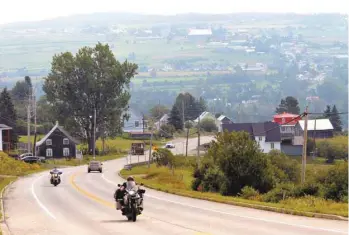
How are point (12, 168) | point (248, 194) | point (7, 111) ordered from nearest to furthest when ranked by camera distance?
point (248, 194) < point (12, 168) < point (7, 111)

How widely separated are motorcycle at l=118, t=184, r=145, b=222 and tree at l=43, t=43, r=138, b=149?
3467 inches

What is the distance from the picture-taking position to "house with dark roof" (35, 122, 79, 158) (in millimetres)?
110938

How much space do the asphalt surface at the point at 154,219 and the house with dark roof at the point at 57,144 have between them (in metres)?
70.8

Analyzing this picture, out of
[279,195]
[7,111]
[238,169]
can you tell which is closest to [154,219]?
[279,195]

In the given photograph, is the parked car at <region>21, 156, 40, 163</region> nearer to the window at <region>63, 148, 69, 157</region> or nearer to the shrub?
the window at <region>63, 148, 69, 157</region>

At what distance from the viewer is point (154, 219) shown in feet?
91.3

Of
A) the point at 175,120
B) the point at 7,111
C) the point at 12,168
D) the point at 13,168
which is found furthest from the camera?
the point at 175,120

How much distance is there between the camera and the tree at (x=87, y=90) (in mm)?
115938

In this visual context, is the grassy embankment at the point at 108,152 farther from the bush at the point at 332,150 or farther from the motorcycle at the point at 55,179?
the motorcycle at the point at 55,179

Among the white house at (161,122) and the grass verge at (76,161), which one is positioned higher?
the white house at (161,122)

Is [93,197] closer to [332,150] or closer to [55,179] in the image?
[55,179]

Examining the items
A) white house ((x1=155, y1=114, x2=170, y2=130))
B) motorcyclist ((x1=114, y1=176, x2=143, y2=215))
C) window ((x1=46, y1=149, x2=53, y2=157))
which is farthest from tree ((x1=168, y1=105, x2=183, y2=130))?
motorcyclist ((x1=114, y1=176, x2=143, y2=215))

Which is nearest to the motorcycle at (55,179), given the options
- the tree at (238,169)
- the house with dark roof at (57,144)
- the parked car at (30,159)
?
the tree at (238,169)

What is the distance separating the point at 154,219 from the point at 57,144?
85.2m
